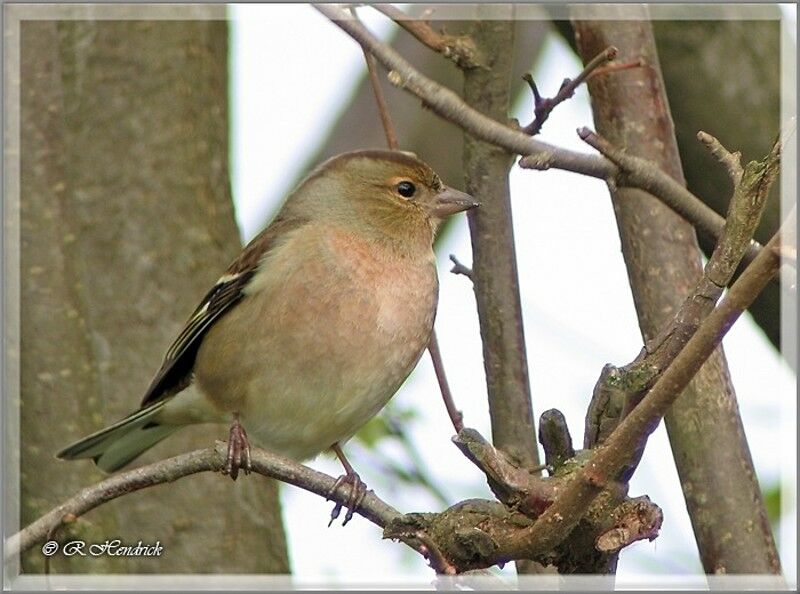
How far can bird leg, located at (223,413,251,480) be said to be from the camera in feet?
12.4

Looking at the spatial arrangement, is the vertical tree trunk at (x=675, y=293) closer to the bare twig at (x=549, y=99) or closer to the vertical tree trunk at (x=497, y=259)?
the vertical tree trunk at (x=497, y=259)

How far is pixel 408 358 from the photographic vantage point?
15.1 feet

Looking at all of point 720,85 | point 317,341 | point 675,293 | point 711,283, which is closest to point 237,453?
point 317,341

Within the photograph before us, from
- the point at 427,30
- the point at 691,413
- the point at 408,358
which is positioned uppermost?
the point at 427,30

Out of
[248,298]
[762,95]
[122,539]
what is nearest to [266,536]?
[122,539]

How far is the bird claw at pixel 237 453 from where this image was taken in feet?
12.3

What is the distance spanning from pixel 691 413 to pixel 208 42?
293 centimetres

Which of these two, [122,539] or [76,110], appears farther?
[76,110]

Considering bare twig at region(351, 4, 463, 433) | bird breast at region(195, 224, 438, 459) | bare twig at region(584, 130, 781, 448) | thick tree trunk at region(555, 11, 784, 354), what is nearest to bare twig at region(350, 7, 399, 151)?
bare twig at region(351, 4, 463, 433)

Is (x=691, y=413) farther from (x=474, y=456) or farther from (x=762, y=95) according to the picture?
(x=762, y=95)

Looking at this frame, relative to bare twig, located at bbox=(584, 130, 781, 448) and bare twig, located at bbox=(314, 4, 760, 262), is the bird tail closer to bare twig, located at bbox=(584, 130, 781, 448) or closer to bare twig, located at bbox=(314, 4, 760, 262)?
bare twig, located at bbox=(314, 4, 760, 262)

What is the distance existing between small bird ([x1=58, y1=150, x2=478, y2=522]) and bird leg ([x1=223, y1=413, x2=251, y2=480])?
0.5 inches

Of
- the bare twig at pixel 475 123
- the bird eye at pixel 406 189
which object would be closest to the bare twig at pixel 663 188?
the bare twig at pixel 475 123

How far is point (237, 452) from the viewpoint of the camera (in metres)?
4.06
